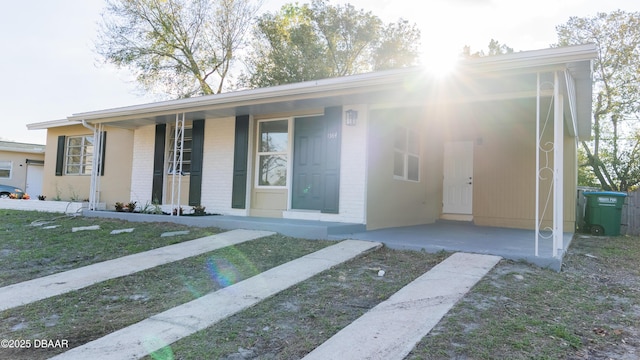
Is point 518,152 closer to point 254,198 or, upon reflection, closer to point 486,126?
point 486,126

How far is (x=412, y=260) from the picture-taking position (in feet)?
15.1

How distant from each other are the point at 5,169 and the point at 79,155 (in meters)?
10.4

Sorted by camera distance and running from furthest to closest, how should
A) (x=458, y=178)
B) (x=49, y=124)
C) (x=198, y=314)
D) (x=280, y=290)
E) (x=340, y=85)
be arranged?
(x=49, y=124)
(x=458, y=178)
(x=340, y=85)
(x=280, y=290)
(x=198, y=314)

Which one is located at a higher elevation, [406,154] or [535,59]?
[535,59]

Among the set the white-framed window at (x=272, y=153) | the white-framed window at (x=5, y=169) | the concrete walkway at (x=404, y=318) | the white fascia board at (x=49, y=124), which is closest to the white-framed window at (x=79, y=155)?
the white fascia board at (x=49, y=124)

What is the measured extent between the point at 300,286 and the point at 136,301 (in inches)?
58.0

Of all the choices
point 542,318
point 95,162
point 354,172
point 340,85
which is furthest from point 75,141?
point 542,318

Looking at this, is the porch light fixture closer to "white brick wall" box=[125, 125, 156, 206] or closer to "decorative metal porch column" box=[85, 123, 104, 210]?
"white brick wall" box=[125, 125, 156, 206]

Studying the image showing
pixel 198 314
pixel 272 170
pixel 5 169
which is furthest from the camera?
pixel 5 169

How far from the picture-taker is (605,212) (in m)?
8.34

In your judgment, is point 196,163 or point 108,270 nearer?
point 108,270

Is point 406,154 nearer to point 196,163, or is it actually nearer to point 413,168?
point 413,168

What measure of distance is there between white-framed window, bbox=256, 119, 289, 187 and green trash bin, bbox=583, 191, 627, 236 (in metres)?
6.61

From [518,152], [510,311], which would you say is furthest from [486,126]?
[510,311]
